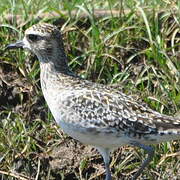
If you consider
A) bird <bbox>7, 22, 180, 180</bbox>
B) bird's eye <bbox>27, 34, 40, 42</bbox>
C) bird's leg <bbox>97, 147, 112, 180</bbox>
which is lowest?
bird's leg <bbox>97, 147, 112, 180</bbox>

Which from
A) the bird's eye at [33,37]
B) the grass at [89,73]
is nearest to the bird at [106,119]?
the bird's eye at [33,37]

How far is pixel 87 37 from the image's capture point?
967 centimetres

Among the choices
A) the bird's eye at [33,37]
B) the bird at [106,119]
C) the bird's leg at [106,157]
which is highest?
the bird's eye at [33,37]

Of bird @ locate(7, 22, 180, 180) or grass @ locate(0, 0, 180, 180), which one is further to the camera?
grass @ locate(0, 0, 180, 180)

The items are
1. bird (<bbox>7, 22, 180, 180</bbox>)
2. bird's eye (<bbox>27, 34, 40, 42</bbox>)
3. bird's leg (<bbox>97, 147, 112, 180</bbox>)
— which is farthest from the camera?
bird's eye (<bbox>27, 34, 40, 42</bbox>)

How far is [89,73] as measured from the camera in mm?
9414

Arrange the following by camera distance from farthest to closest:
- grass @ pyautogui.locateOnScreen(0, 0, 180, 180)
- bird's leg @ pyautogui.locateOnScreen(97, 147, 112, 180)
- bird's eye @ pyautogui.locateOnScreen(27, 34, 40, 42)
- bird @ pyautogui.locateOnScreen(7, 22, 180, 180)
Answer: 1. grass @ pyautogui.locateOnScreen(0, 0, 180, 180)
2. bird's eye @ pyautogui.locateOnScreen(27, 34, 40, 42)
3. bird's leg @ pyautogui.locateOnScreen(97, 147, 112, 180)
4. bird @ pyautogui.locateOnScreen(7, 22, 180, 180)

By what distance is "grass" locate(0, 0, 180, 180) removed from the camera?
8.77 m

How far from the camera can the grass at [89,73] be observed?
8766 millimetres

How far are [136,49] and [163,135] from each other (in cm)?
208

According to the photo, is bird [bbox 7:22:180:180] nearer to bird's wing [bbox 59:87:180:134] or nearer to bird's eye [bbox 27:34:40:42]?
bird's wing [bbox 59:87:180:134]

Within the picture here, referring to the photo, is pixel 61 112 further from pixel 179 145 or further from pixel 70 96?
pixel 179 145

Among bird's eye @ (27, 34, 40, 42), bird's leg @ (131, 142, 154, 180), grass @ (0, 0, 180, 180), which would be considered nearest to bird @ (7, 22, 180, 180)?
bird's leg @ (131, 142, 154, 180)

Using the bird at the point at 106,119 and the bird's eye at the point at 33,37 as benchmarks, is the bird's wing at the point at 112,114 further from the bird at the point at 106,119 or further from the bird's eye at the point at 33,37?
the bird's eye at the point at 33,37
